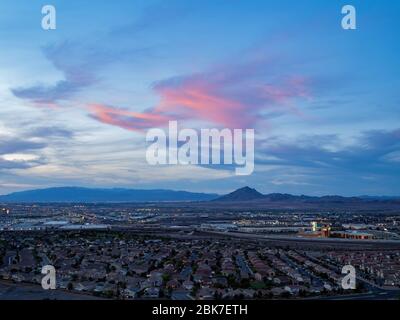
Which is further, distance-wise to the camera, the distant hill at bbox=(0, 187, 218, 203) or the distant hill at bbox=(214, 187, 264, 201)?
the distant hill at bbox=(0, 187, 218, 203)

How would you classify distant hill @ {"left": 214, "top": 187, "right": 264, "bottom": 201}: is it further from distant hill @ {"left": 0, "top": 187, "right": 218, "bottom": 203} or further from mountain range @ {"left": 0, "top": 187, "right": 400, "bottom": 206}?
distant hill @ {"left": 0, "top": 187, "right": 218, "bottom": 203}

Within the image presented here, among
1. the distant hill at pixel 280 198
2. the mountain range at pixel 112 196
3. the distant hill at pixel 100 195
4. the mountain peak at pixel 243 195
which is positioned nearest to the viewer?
the distant hill at pixel 280 198

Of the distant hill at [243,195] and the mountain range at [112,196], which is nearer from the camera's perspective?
the distant hill at [243,195]

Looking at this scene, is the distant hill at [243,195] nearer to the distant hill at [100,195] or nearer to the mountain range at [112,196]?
the mountain range at [112,196]

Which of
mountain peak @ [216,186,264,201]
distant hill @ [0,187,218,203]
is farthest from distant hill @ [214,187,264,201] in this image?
distant hill @ [0,187,218,203]

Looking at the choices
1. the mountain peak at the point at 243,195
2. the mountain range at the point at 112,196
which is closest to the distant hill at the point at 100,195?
the mountain range at the point at 112,196

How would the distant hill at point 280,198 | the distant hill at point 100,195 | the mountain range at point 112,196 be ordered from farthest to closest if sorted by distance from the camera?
the distant hill at point 100,195, the mountain range at point 112,196, the distant hill at point 280,198

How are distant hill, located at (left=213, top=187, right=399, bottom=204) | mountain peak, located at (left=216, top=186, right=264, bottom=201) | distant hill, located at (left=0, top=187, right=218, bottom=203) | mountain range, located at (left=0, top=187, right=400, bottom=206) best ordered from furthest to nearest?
distant hill, located at (left=0, top=187, right=218, bottom=203), mountain range, located at (left=0, top=187, right=400, bottom=206), mountain peak, located at (left=216, top=186, right=264, bottom=201), distant hill, located at (left=213, top=187, right=399, bottom=204)

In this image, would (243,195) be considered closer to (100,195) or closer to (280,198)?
(280,198)
